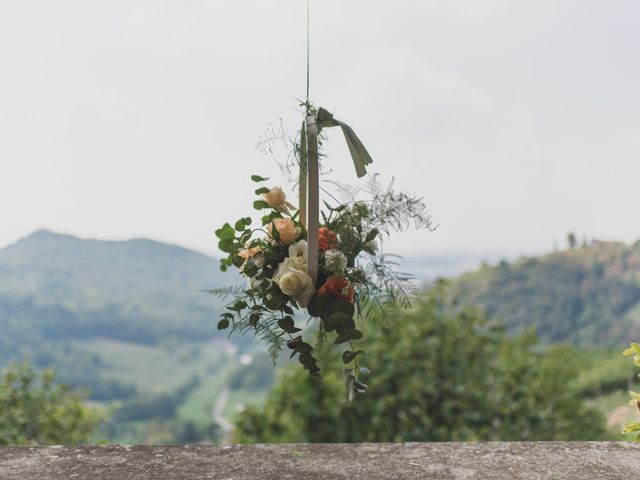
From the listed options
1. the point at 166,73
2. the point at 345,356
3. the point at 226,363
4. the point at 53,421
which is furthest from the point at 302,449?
the point at 226,363

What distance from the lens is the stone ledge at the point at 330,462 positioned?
1.22m

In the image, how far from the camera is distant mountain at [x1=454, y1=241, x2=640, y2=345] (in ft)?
26.9

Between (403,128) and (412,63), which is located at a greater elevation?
(412,63)

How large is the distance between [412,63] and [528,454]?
11.8 feet

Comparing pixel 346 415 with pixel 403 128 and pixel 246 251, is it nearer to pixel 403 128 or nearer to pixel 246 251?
pixel 403 128

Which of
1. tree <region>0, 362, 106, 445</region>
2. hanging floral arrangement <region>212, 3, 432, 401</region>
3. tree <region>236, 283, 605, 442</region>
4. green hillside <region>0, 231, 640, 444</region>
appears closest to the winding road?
green hillside <region>0, 231, 640, 444</region>

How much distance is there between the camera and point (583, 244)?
883 centimetres

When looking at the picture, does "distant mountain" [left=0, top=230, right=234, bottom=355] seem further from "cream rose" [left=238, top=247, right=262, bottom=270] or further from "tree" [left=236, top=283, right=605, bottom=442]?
"cream rose" [left=238, top=247, right=262, bottom=270]

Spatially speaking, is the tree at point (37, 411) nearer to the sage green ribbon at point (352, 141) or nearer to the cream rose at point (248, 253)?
the cream rose at point (248, 253)

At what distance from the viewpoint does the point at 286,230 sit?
106cm

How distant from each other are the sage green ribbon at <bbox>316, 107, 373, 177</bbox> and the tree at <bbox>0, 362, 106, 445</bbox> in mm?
2427

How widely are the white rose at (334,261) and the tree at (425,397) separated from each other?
1.93 m

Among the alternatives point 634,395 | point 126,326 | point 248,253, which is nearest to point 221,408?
point 126,326

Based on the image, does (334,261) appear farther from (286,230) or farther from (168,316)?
(168,316)
